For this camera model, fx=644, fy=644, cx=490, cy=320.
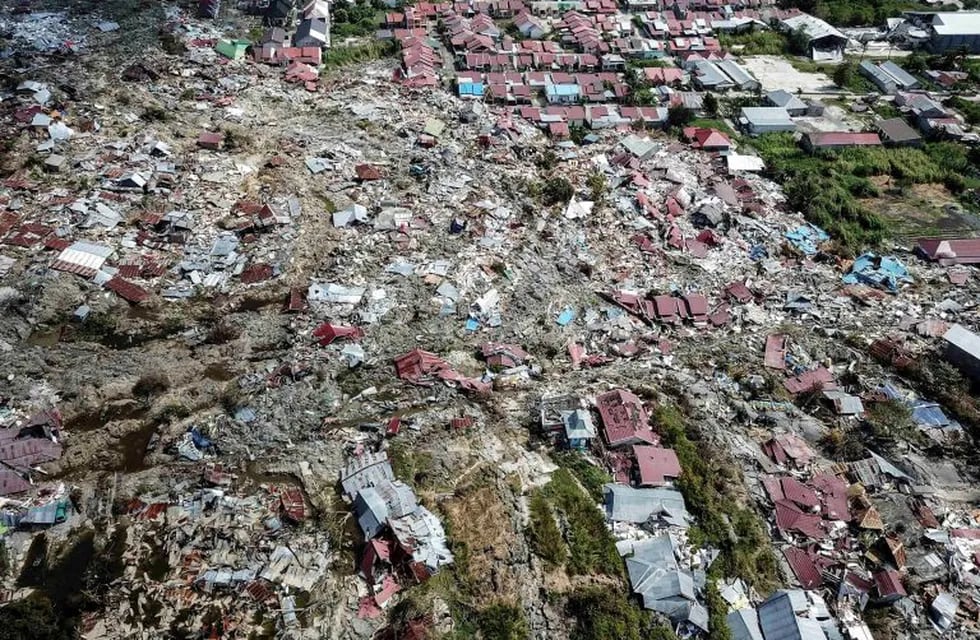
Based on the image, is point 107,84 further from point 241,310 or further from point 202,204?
point 241,310

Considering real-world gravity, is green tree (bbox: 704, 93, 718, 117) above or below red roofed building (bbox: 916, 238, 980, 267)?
above

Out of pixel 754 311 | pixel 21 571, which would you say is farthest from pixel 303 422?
pixel 754 311

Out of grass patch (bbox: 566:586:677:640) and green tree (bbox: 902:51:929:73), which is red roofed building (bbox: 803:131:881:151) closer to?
green tree (bbox: 902:51:929:73)

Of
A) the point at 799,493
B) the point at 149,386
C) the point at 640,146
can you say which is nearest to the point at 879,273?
the point at 640,146

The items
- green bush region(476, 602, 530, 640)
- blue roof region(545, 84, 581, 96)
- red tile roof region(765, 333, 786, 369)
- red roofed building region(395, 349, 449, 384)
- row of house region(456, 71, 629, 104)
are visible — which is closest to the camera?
green bush region(476, 602, 530, 640)

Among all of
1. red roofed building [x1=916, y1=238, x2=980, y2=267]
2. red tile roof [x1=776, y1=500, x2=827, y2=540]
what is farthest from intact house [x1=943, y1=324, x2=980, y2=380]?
red tile roof [x1=776, y1=500, x2=827, y2=540]

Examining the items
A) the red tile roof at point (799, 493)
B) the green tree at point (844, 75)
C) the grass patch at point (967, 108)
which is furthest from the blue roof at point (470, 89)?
the grass patch at point (967, 108)

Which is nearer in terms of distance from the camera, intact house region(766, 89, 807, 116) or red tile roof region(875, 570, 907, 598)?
red tile roof region(875, 570, 907, 598)

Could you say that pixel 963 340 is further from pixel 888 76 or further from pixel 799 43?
pixel 799 43

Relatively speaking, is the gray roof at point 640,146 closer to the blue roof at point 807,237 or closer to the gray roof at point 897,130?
the blue roof at point 807,237
